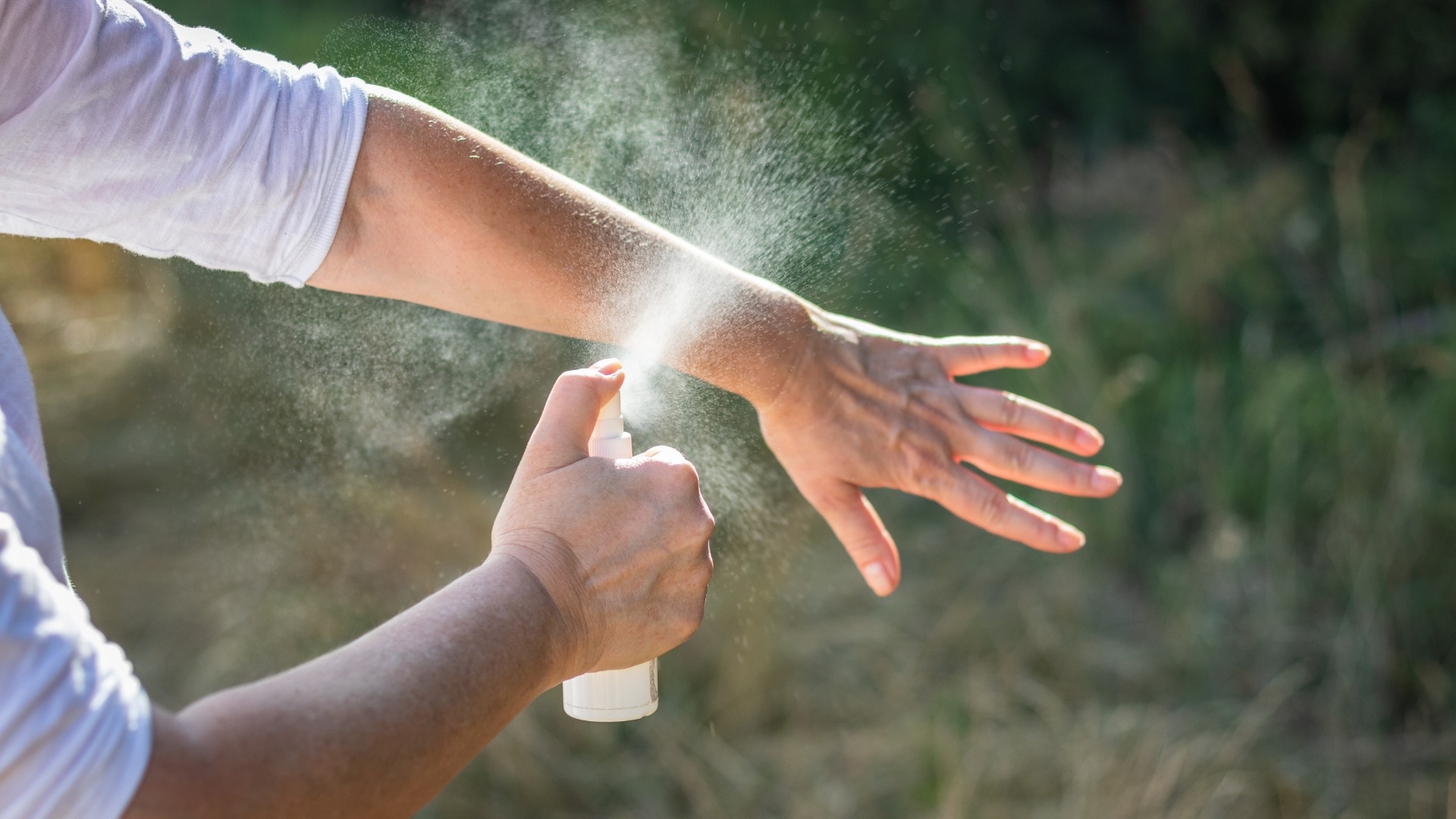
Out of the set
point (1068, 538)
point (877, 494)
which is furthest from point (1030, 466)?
point (877, 494)

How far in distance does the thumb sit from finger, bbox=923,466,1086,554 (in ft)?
2.17

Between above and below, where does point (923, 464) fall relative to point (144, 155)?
below

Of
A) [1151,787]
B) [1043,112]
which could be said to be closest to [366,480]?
[1151,787]

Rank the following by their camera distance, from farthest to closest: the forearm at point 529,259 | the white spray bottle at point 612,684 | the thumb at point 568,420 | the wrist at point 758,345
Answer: the wrist at point 758,345 < the forearm at point 529,259 < the white spray bottle at point 612,684 < the thumb at point 568,420

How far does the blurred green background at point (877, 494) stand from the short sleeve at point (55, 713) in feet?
3.55

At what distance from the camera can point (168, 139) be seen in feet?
4.09

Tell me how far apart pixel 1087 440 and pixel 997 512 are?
0.18 meters

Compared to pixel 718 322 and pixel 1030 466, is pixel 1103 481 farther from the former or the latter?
pixel 718 322

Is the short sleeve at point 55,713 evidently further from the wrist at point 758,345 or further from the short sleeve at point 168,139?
the wrist at point 758,345

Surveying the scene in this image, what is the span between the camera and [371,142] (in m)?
1.36

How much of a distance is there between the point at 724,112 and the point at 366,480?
1.32m

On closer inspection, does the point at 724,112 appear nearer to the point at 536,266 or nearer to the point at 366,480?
the point at 366,480

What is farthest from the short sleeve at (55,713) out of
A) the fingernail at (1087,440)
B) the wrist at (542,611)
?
the fingernail at (1087,440)

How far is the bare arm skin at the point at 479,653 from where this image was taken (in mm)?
830
